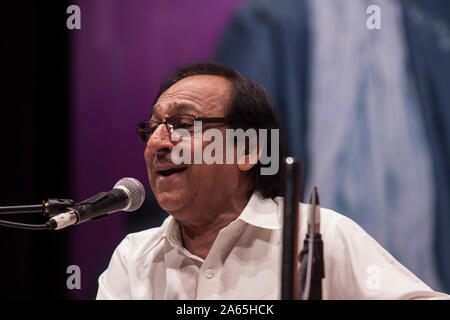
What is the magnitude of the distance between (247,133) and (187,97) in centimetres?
25

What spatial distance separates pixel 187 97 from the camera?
5.77 feet

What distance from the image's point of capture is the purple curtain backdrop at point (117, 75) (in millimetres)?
2531

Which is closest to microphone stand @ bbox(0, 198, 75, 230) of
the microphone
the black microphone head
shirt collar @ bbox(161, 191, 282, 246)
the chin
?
the microphone

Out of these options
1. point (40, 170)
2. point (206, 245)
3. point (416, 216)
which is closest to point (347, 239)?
point (206, 245)

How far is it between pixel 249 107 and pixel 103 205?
69cm

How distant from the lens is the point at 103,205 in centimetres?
138

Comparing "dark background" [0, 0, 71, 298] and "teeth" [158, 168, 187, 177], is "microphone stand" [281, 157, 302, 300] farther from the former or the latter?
"dark background" [0, 0, 71, 298]

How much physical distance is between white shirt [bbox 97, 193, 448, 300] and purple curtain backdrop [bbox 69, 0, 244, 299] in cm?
75

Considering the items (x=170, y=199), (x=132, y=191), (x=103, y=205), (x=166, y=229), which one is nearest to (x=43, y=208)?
(x=103, y=205)

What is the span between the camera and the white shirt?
62.1 inches

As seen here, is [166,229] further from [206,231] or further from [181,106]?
[181,106]
